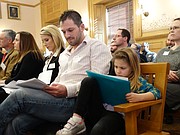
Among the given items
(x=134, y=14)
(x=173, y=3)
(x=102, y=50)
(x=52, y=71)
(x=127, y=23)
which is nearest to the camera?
(x=102, y=50)

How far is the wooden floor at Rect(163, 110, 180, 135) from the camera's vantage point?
172cm

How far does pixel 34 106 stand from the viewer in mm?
1444

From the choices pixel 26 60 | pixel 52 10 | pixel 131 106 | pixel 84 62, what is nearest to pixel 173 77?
pixel 84 62

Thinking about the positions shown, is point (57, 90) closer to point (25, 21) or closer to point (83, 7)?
point (83, 7)

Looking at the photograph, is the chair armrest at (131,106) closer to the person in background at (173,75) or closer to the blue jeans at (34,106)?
the blue jeans at (34,106)

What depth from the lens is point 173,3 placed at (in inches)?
158

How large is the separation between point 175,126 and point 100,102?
2.64 feet

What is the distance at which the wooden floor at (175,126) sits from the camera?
1.72m

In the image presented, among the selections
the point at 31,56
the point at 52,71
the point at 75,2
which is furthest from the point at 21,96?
the point at 75,2

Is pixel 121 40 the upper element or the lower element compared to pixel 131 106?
upper

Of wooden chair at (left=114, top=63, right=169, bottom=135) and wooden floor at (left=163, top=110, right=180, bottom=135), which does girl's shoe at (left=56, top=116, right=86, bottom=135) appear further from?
wooden floor at (left=163, top=110, right=180, bottom=135)

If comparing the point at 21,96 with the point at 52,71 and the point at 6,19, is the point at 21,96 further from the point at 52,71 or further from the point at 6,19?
the point at 6,19

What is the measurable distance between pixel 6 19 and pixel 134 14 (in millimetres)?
4540

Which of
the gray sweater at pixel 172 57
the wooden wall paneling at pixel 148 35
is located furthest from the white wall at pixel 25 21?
the gray sweater at pixel 172 57
